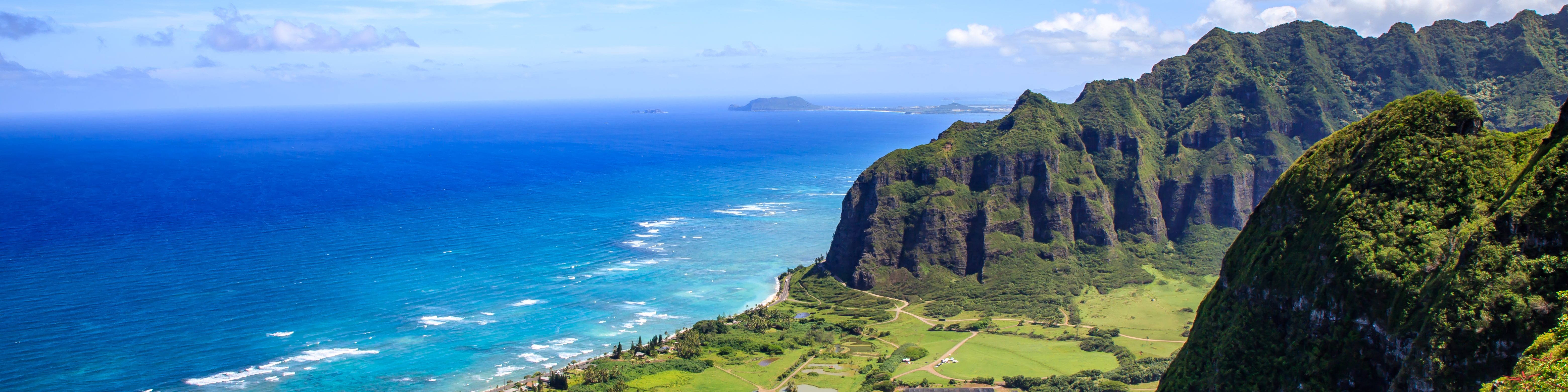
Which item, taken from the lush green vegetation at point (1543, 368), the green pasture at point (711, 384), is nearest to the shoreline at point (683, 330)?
the green pasture at point (711, 384)

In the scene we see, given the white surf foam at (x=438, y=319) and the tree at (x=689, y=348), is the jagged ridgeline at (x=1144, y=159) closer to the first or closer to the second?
the tree at (x=689, y=348)

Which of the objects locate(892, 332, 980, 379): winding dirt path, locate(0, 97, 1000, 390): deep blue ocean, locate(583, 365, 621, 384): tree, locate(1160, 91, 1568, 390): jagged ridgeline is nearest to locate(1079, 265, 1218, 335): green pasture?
locate(892, 332, 980, 379): winding dirt path

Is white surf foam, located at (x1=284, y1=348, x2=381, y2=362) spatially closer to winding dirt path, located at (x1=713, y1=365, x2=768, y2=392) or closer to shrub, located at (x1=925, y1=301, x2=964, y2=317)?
winding dirt path, located at (x1=713, y1=365, x2=768, y2=392)

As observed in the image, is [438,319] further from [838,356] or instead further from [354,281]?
[838,356]

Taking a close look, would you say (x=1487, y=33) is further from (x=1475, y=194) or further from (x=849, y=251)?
(x=1475, y=194)

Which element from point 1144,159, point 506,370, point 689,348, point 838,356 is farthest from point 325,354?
point 1144,159

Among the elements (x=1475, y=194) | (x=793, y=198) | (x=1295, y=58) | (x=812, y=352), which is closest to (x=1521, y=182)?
(x=1475, y=194)
